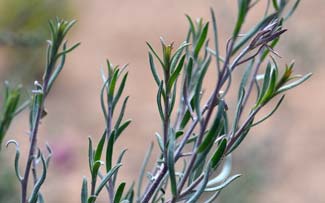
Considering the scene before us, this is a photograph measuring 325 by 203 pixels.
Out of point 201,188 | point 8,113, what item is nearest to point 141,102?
point 8,113

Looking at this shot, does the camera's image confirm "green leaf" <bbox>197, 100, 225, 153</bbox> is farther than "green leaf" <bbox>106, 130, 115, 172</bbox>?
No

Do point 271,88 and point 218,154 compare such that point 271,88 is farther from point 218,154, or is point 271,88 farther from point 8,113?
point 8,113

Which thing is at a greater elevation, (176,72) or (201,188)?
(176,72)

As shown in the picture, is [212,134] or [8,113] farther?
[8,113]

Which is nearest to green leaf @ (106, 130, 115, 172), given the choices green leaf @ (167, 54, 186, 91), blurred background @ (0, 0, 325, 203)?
green leaf @ (167, 54, 186, 91)

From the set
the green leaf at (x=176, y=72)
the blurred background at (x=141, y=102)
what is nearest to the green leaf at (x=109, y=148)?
the green leaf at (x=176, y=72)

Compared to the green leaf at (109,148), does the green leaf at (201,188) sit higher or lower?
lower

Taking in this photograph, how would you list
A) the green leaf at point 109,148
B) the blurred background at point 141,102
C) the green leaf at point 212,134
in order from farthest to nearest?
the blurred background at point 141,102
the green leaf at point 109,148
the green leaf at point 212,134

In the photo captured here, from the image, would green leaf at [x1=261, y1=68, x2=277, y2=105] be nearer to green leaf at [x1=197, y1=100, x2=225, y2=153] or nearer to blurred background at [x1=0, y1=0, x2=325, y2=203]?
green leaf at [x1=197, y1=100, x2=225, y2=153]

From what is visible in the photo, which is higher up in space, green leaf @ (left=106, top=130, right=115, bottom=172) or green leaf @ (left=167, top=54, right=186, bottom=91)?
green leaf @ (left=167, top=54, right=186, bottom=91)

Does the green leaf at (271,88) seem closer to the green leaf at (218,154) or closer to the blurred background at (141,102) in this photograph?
the green leaf at (218,154)
